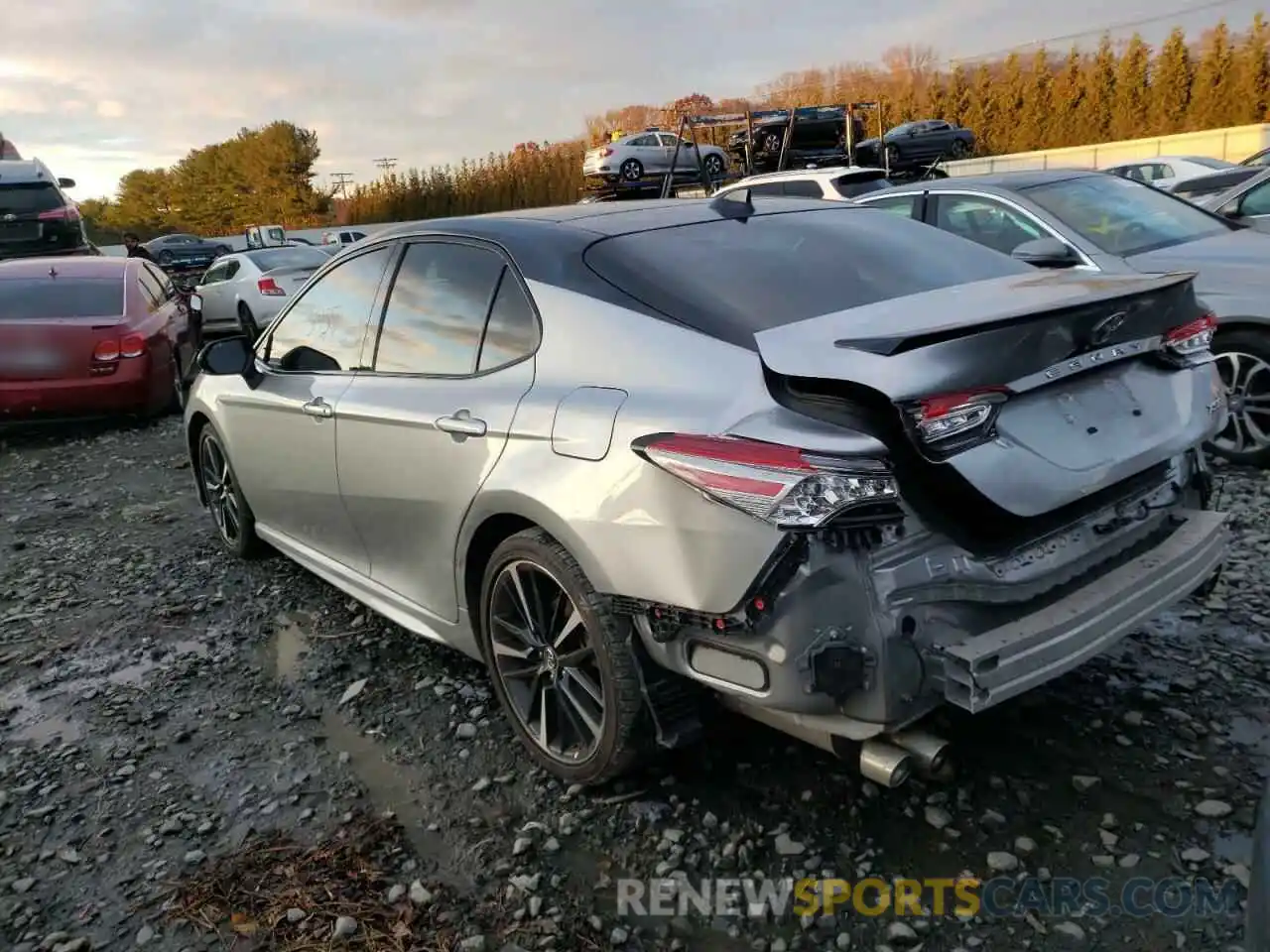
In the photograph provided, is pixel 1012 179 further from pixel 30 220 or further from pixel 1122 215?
pixel 30 220

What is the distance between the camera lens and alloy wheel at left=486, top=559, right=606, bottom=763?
9.22ft

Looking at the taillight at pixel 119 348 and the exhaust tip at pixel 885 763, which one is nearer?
the exhaust tip at pixel 885 763

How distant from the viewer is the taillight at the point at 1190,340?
280 cm

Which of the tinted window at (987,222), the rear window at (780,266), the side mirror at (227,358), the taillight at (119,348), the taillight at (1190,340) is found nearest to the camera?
the rear window at (780,266)

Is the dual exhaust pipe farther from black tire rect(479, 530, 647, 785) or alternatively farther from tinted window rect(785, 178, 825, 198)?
tinted window rect(785, 178, 825, 198)

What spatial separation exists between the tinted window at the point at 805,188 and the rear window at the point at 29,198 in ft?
38.8

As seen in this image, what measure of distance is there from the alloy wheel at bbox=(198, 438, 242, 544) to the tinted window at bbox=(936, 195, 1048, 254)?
14.3 ft

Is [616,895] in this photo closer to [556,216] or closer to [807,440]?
[807,440]

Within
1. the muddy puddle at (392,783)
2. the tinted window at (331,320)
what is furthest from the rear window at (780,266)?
the muddy puddle at (392,783)

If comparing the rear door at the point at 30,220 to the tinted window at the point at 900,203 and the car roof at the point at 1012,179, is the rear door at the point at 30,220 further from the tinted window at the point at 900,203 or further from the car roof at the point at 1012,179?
the car roof at the point at 1012,179

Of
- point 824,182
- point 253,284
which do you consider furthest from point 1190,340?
point 253,284

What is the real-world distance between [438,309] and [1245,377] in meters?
4.32

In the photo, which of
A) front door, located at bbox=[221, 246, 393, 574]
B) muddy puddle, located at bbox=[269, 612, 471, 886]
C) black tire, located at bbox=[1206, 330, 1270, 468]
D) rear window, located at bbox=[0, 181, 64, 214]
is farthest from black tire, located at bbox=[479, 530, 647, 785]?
rear window, located at bbox=[0, 181, 64, 214]

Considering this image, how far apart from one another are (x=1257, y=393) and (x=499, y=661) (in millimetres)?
4413
